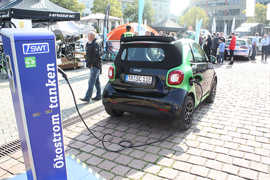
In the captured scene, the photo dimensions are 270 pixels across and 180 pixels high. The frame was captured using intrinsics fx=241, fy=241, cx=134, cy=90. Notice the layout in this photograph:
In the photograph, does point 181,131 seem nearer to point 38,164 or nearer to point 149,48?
point 149,48

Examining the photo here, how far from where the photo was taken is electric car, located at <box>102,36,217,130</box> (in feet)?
13.2

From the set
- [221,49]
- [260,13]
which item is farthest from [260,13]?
[221,49]

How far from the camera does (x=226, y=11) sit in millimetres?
99625

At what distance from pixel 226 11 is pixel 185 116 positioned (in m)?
107

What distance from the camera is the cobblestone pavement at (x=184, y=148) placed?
314 centimetres

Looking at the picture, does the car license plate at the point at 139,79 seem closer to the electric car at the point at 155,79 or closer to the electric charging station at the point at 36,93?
the electric car at the point at 155,79

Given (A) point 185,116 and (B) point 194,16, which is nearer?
(A) point 185,116

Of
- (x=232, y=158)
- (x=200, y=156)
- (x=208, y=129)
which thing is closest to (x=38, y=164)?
(x=200, y=156)

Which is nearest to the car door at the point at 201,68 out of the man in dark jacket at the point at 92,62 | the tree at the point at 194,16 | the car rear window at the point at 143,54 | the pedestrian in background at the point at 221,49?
the car rear window at the point at 143,54

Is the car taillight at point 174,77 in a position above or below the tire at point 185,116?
above

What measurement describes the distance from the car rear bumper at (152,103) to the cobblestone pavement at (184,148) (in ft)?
1.51

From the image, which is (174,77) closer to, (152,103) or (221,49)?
(152,103)

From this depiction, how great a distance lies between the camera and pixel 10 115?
5.06 m

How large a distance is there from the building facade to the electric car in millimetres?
97353
